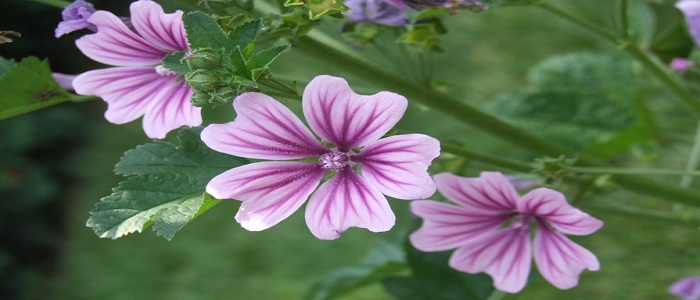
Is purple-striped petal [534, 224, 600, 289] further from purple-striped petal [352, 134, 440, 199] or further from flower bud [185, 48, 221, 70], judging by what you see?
flower bud [185, 48, 221, 70]

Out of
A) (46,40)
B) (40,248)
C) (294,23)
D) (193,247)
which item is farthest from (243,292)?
(294,23)

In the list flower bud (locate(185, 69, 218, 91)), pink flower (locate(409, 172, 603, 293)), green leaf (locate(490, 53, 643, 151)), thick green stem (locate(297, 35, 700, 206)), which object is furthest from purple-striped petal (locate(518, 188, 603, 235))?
green leaf (locate(490, 53, 643, 151))

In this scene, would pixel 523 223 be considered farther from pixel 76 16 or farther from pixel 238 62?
pixel 76 16

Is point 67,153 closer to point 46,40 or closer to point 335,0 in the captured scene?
point 46,40

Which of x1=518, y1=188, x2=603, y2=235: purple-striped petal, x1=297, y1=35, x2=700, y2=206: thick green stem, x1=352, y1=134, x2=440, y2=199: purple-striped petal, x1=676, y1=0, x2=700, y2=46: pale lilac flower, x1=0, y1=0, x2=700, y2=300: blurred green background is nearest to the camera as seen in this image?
x1=352, y1=134, x2=440, y2=199: purple-striped petal

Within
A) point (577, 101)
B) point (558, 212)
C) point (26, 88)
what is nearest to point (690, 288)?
point (558, 212)
